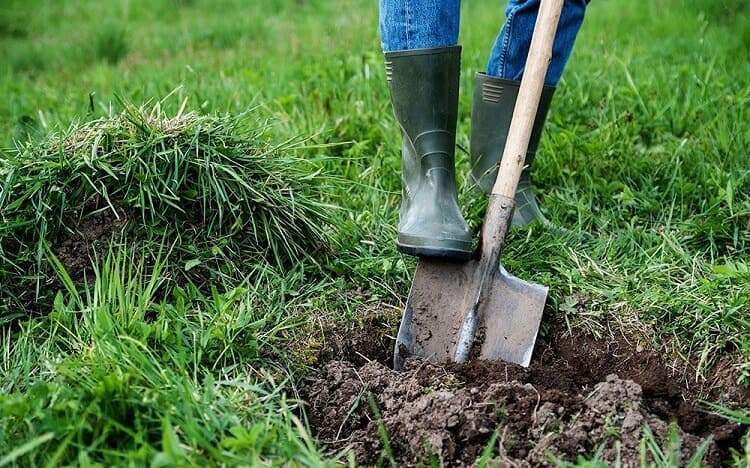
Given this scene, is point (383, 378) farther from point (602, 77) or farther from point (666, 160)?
point (602, 77)

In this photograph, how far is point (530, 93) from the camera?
89.9 inches

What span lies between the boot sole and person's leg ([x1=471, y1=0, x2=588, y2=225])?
49cm

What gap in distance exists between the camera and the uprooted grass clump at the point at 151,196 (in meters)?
2.22

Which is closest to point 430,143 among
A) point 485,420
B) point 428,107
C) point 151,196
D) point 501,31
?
point 428,107

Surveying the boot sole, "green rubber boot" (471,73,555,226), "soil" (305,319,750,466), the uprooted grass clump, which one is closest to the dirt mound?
"soil" (305,319,750,466)

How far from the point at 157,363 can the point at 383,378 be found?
0.55 meters

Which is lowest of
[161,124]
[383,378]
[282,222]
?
[383,378]

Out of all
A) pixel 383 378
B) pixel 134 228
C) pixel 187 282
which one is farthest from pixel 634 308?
pixel 134 228

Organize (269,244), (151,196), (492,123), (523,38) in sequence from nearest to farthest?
(151,196) → (269,244) → (523,38) → (492,123)

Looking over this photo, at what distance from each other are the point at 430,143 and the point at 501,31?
476 millimetres

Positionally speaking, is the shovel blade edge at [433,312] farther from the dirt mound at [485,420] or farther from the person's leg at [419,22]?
the person's leg at [419,22]

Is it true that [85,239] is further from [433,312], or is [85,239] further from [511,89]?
[511,89]

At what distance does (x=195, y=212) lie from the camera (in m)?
2.35

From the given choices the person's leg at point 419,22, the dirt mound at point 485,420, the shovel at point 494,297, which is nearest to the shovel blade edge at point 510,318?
the shovel at point 494,297
